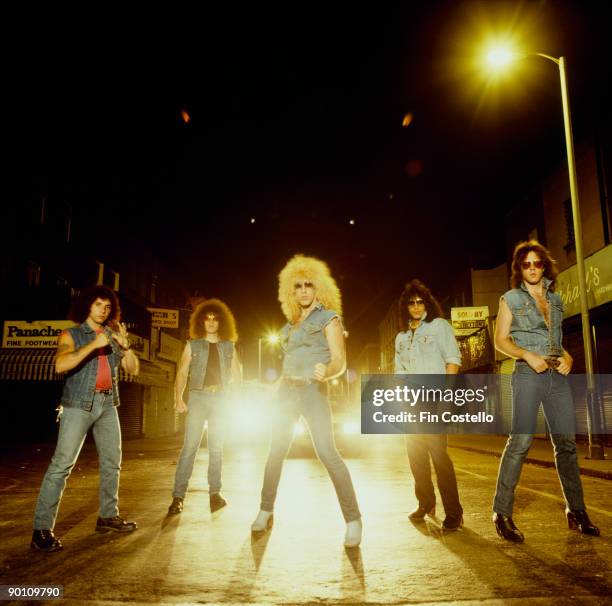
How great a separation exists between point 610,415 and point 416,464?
12274 mm

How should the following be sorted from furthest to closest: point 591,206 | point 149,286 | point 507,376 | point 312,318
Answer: point 149,286 < point 507,376 < point 591,206 < point 312,318

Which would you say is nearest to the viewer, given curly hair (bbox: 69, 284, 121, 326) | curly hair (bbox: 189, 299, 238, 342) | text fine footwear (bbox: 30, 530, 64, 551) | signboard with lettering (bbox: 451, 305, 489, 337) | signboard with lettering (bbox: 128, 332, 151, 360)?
text fine footwear (bbox: 30, 530, 64, 551)

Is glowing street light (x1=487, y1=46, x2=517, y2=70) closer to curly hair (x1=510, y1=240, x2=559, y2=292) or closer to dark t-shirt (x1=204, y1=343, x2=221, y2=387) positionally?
curly hair (x1=510, y1=240, x2=559, y2=292)

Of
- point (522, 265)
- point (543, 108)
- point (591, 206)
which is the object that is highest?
point (543, 108)

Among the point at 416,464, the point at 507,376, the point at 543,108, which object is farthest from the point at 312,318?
the point at 507,376

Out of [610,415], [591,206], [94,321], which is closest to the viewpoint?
[94,321]

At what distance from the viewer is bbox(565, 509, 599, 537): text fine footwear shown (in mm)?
4402

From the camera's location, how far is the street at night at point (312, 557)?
307cm

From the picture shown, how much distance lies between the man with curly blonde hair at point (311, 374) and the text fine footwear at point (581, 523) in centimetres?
173

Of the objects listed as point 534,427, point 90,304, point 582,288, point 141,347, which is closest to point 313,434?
point 534,427

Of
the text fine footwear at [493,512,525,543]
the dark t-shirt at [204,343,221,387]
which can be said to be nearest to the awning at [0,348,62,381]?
the dark t-shirt at [204,343,221,387]

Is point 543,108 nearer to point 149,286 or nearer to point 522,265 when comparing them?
point 522,265

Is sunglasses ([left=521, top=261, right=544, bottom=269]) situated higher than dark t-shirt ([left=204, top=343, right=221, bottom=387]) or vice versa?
sunglasses ([left=521, top=261, right=544, bottom=269])

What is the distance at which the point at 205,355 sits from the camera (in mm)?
6320
